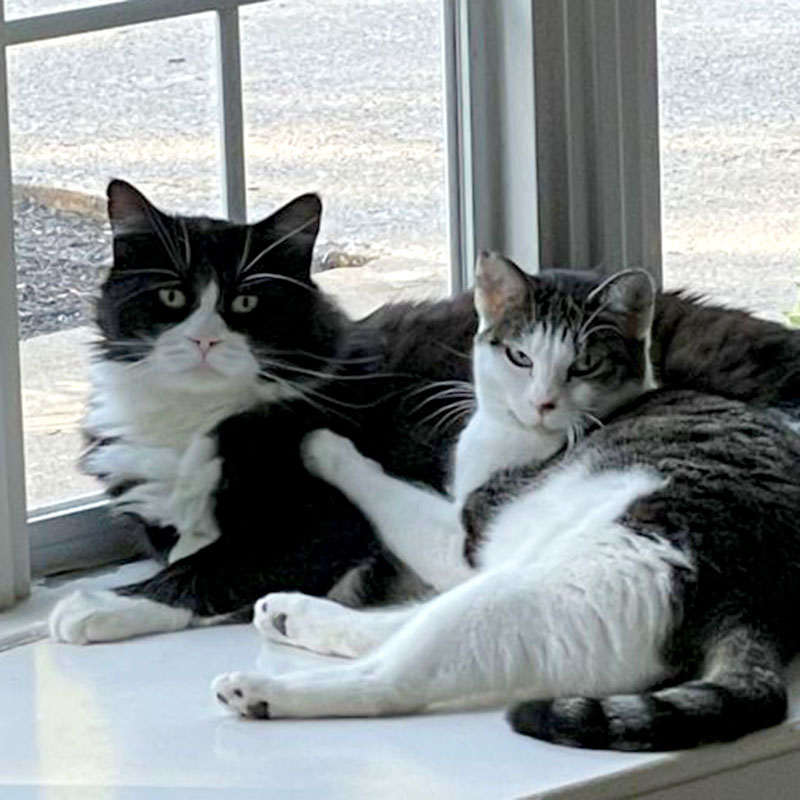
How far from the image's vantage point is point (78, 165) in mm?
2225

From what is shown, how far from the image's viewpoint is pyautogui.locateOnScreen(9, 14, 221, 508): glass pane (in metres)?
2.19

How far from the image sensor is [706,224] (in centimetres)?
268

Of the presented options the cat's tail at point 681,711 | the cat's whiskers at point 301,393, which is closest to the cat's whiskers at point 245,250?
the cat's whiskers at point 301,393

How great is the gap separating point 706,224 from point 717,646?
963 mm

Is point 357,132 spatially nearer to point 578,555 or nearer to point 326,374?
point 326,374

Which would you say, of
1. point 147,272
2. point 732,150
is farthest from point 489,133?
point 147,272

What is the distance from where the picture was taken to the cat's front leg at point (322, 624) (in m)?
2.03

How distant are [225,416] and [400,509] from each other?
21 cm

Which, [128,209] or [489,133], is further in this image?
[489,133]

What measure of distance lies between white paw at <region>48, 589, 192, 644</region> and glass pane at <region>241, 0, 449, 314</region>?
50cm

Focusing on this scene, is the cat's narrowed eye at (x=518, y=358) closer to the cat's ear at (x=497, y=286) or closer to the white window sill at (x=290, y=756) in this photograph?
the cat's ear at (x=497, y=286)

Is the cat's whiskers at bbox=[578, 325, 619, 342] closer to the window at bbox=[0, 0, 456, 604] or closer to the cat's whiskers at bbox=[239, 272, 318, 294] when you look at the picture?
the cat's whiskers at bbox=[239, 272, 318, 294]

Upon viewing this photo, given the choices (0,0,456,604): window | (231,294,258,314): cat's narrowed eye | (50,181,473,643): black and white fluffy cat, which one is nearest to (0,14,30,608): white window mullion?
(0,0,456,604): window

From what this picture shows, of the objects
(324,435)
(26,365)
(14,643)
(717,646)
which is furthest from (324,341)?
(717,646)
